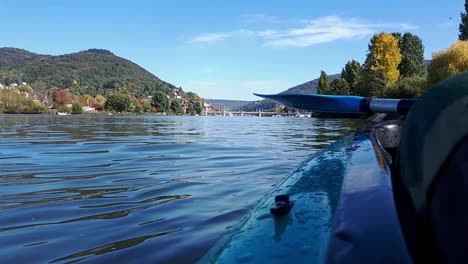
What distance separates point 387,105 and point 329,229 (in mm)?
2272

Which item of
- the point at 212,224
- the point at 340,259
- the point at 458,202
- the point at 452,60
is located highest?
the point at 452,60

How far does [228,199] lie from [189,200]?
1.37 feet

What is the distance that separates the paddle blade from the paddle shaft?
125 millimetres

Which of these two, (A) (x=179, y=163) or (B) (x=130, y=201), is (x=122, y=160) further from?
(B) (x=130, y=201)

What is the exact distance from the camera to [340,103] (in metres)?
4.23

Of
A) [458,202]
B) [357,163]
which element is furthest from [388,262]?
[357,163]

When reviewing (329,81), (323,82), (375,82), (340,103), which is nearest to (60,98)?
(323,82)

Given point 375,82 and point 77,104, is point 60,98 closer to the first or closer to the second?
point 77,104

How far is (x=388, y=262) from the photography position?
94cm

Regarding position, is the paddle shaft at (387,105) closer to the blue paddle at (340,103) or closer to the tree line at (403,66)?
the blue paddle at (340,103)

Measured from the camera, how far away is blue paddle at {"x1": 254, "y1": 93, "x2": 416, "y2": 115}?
3283mm

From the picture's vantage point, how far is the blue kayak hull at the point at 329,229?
103 cm

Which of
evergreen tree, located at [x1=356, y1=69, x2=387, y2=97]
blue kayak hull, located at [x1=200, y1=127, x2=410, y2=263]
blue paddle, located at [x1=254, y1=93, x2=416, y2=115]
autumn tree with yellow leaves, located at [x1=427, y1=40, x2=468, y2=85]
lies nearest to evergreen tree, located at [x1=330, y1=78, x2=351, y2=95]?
evergreen tree, located at [x1=356, y1=69, x2=387, y2=97]

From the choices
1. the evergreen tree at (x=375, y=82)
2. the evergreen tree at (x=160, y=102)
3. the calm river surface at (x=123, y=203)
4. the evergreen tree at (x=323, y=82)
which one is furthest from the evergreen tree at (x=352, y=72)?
the evergreen tree at (x=160, y=102)
